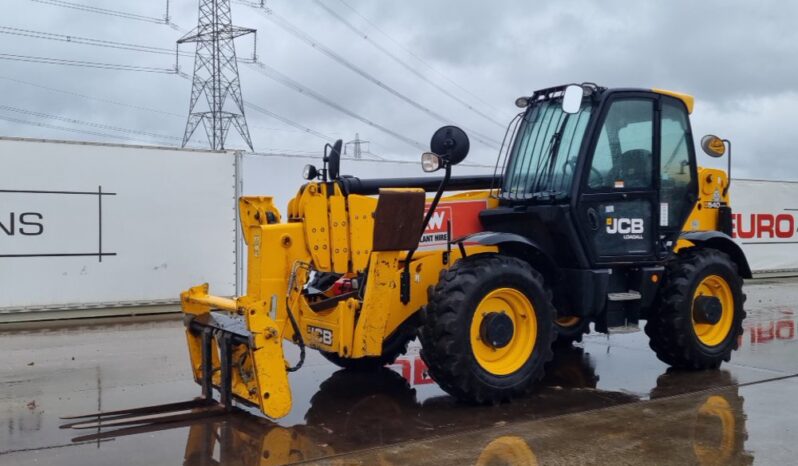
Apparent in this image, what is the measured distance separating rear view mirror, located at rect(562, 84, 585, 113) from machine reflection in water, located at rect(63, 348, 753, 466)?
2.30 meters

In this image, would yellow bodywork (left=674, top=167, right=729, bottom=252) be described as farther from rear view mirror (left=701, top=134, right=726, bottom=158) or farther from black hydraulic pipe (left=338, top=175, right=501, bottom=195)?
black hydraulic pipe (left=338, top=175, right=501, bottom=195)

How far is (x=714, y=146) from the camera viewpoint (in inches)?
285

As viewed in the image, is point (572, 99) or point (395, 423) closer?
point (395, 423)

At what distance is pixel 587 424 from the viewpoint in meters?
5.18

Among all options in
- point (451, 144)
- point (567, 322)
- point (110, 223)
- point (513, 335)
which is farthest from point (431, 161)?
point (110, 223)

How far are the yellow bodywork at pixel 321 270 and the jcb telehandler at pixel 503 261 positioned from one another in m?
0.01

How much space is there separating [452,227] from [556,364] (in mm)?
1922

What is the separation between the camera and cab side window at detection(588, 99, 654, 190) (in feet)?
20.6

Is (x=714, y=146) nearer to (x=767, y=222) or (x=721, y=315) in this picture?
(x=721, y=315)

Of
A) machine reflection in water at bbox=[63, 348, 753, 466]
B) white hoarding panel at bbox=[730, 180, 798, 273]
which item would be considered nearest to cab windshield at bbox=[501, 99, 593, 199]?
machine reflection in water at bbox=[63, 348, 753, 466]

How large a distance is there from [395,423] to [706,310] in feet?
10.6

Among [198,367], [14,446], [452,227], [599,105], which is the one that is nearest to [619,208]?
[599,105]

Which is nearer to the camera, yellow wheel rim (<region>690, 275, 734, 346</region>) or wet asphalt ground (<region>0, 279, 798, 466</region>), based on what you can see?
wet asphalt ground (<region>0, 279, 798, 466</region>)

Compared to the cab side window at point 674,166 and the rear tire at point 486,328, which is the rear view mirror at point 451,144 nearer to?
the rear tire at point 486,328
